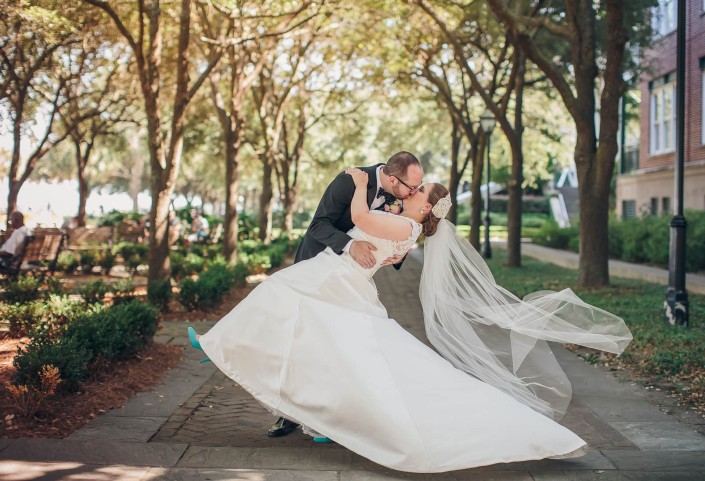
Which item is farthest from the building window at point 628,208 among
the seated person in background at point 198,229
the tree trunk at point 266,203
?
the seated person in background at point 198,229

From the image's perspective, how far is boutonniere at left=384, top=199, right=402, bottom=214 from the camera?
587 centimetres

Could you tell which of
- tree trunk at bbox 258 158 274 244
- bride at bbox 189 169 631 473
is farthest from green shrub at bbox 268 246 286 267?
bride at bbox 189 169 631 473

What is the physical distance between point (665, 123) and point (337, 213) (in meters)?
24.4

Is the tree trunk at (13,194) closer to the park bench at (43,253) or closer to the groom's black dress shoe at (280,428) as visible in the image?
the park bench at (43,253)

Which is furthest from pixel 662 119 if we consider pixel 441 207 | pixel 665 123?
pixel 441 207

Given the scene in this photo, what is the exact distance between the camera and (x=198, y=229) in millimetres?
29984

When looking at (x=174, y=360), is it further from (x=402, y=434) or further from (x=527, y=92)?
(x=527, y=92)

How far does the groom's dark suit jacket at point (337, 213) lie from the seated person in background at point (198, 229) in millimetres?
23354

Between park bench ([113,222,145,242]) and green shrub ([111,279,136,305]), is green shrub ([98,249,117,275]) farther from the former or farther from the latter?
park bench ([113,222,145,242])

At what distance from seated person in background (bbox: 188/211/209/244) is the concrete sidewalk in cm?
2190

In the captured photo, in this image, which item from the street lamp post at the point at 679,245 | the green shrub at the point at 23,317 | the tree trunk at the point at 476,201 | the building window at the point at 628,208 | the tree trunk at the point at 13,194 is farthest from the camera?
the building window at the point at 628,208

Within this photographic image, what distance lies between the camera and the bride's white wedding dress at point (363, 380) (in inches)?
198

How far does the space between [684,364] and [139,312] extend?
5.69m

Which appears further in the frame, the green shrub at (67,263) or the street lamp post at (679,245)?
the green shrub at (67,263)
